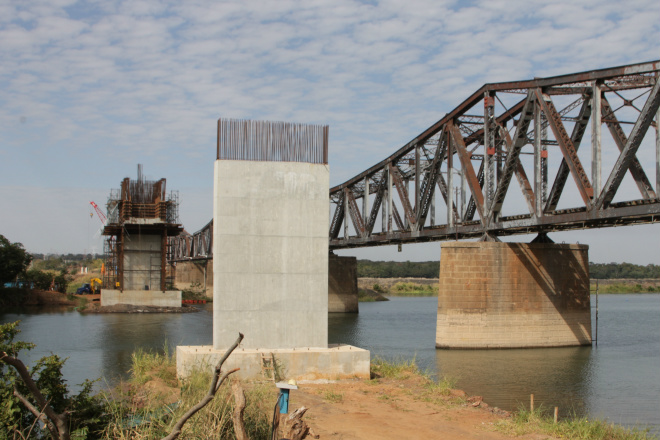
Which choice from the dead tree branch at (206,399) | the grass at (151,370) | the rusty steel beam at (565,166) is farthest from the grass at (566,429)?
the rusty steel beam at (565,166)

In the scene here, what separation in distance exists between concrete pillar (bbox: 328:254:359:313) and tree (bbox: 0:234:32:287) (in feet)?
106

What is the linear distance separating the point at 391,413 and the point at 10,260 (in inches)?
2522

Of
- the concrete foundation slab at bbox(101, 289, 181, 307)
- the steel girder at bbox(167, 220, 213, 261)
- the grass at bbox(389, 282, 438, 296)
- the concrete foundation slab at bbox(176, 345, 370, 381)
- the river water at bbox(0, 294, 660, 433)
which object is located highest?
the steel girder at bbox(167, 220, 213, 261)

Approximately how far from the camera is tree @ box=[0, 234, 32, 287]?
68.7m

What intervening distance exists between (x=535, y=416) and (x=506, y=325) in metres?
22.0

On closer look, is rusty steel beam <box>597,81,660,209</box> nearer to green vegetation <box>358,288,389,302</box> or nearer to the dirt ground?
the dirt ground

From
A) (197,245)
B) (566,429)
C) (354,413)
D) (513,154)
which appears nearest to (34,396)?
(354,413)

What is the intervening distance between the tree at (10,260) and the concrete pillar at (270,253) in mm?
58248

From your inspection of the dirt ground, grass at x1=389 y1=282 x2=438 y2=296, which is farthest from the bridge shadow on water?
grass at x1=389 y1=282 x2=438 y2=296

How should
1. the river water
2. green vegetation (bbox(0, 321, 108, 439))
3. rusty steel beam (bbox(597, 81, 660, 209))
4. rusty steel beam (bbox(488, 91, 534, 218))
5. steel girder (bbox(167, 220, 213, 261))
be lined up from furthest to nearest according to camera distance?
steel girder (bbox(167, 220, 213, 261)), rusty steel beam (bbox(488, 91, 534, 218)), rusty steel beam (bbox(597, 81, 660, 209)), the river water, green vegetation (bbox(0, 321, 108, 439))

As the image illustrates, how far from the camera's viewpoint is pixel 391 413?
1443 centimetres

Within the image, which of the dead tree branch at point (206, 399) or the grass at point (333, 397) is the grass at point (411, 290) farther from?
the dead tree branch at point (206, 399)

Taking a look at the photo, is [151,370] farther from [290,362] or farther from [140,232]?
[140,232]

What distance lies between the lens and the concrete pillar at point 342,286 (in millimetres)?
73375
